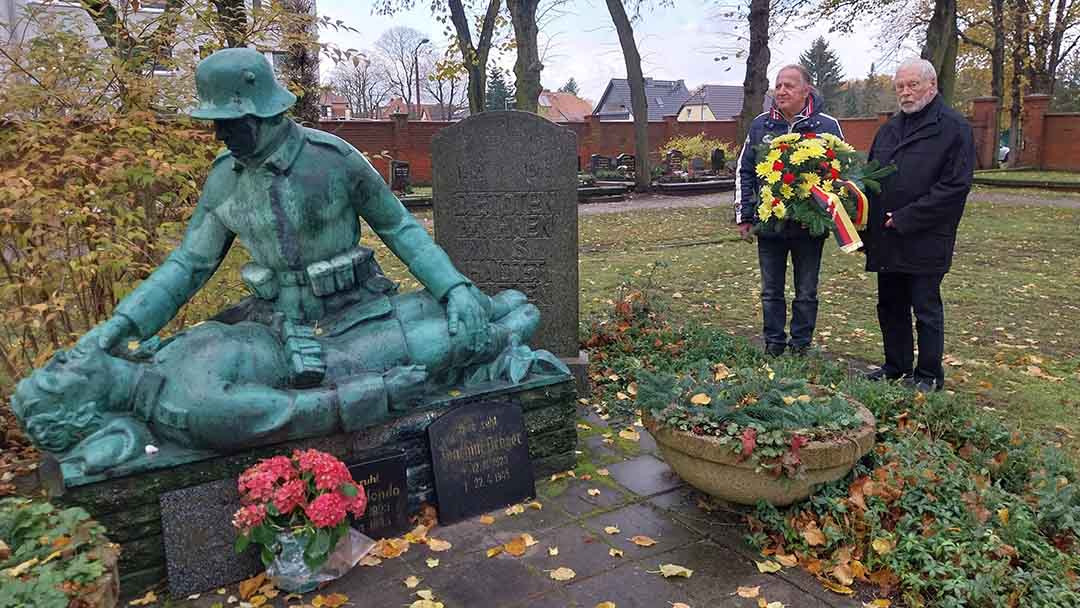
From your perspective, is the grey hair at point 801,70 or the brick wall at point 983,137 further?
the brick wall at point 983,137

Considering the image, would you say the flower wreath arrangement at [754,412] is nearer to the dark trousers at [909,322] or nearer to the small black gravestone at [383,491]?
the small black gravestone at [383,491]

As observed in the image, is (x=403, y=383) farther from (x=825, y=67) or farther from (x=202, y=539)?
(x=825, y=67)

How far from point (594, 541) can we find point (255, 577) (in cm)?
140

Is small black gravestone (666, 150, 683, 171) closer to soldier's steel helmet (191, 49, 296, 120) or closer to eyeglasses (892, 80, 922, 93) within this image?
eyeglasses (892, 80, 922, 93)

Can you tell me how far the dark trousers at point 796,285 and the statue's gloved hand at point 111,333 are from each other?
3.95m

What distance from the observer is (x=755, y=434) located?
3.38 m

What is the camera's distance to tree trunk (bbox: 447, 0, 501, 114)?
22422 millimetres

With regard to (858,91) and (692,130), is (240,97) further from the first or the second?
(858,91)

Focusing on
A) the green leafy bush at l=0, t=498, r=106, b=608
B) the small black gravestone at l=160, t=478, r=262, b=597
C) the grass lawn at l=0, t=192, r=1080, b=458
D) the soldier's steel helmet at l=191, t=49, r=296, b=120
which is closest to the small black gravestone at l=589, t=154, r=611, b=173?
the grass lawn at l=0, t=192, r=1080, b=458

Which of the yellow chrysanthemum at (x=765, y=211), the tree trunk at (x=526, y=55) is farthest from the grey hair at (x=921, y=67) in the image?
the tree trunk at (x=526, y=55)

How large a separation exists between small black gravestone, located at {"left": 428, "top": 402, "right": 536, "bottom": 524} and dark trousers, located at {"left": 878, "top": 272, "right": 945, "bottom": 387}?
2.66 m

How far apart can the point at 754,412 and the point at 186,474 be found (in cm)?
238

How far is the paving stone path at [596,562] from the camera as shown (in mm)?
3010

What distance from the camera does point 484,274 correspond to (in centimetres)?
548
